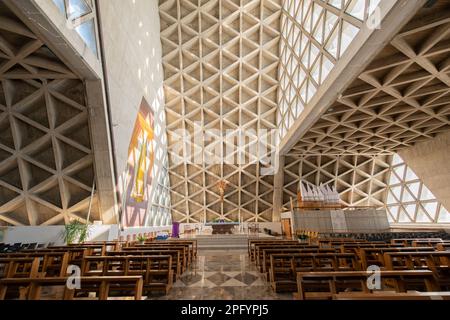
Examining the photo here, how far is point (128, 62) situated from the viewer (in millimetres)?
10438

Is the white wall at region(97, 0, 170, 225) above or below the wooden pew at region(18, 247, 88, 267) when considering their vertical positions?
above

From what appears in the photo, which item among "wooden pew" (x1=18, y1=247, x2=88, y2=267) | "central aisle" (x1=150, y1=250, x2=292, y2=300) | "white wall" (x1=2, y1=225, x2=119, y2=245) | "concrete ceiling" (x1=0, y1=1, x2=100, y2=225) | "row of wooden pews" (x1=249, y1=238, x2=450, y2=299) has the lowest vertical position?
"central aisle" (x1=150, y1=250, x2=292, y2=300)

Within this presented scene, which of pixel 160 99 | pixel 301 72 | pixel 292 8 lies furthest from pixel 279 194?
pixel 292 8

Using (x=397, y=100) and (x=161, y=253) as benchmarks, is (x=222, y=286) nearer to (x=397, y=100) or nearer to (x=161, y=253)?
(x=161, y=253)

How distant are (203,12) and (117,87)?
1113 cm

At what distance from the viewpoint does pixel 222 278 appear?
4.74 metres

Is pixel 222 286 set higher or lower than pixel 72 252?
lower

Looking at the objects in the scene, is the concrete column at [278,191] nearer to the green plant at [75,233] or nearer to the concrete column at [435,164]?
the concrete column at [435,164]

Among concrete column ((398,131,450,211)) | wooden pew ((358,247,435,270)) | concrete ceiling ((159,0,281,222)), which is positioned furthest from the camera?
concrete ceiling ((159,0,281,222))

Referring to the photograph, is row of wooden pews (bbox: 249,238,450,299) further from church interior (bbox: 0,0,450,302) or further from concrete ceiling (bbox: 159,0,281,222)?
concrete ceiling (bbox: 159,0,281,222)

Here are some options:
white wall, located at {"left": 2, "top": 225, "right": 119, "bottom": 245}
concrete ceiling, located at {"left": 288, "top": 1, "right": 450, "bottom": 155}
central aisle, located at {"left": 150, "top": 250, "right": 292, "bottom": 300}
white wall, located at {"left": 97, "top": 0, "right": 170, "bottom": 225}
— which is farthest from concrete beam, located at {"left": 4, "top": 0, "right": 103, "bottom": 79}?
concrete ceiling, located at {"left": 288, "top": 1, "right": 450, "bottom": 155}

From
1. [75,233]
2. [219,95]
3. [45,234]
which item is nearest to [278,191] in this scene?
[219,95]

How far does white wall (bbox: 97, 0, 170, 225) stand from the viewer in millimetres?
8820

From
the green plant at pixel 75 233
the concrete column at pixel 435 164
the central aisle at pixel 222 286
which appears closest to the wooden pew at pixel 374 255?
the central aisle at pixel 222 286
